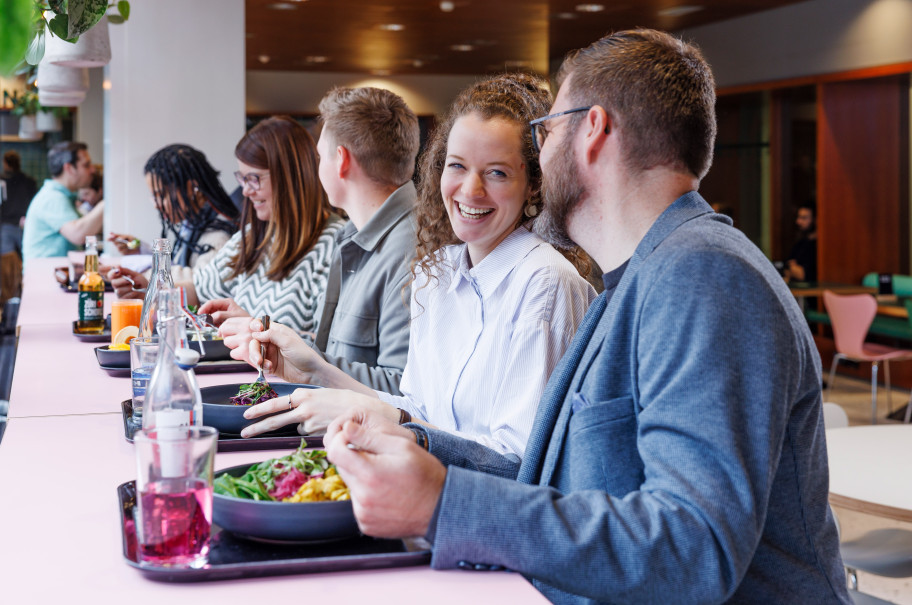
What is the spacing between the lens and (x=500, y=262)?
6.06ft

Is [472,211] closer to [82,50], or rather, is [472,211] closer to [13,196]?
[82,50]

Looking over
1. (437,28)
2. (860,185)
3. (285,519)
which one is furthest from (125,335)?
(437,28)

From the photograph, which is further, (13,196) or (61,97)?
(13,196)

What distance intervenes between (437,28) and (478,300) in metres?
7.83

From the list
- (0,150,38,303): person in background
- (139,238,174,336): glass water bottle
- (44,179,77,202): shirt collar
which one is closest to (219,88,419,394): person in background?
(139,238,174,336): glass water bottle

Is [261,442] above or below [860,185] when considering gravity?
below

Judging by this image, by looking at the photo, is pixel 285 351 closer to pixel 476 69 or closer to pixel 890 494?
pixel 890 494

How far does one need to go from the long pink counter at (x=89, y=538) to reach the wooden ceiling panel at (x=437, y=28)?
673 centimetres

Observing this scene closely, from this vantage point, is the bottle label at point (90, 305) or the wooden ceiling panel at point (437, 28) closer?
the bottle label at point (90, 305)

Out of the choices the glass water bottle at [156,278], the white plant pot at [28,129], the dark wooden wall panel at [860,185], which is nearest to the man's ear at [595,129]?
the glass water bottle at [156,278]

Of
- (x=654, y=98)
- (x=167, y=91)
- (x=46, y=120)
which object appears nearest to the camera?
(x=654, y=98)

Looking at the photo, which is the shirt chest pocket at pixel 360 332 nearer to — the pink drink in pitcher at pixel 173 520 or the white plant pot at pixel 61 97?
the pink drink in pitcher at pixel 173 520

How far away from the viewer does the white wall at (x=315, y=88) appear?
40.4 ft

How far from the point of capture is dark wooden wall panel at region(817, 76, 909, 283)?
796 centimetres
